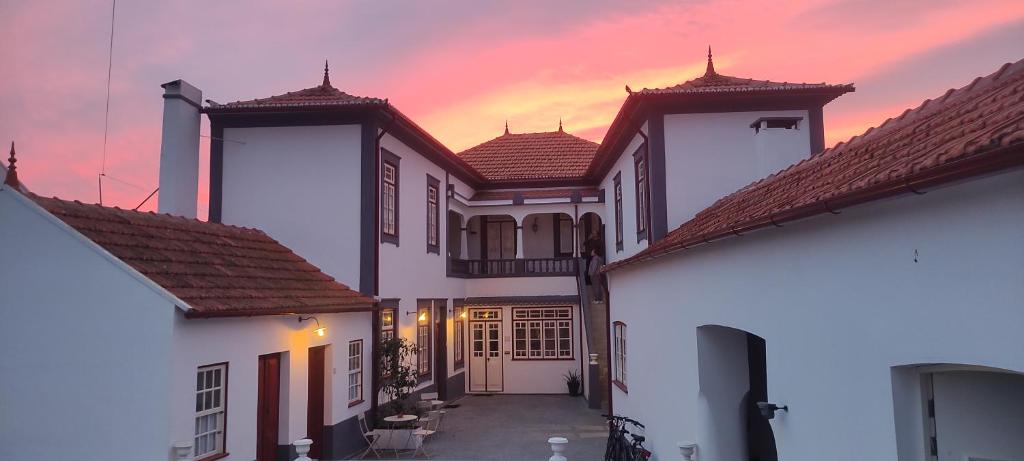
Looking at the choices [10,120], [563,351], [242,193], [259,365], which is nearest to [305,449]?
[259,365]

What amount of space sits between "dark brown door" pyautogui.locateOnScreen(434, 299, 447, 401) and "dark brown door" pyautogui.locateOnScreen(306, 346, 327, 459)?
6400 millimetres

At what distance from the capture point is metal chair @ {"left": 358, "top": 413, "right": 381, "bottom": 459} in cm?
1309

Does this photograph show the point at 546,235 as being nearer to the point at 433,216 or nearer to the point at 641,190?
the point at 433,216

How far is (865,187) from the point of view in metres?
4.14

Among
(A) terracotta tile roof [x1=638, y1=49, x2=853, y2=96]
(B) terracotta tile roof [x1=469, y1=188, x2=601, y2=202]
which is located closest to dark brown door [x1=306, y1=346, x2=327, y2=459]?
(A) terracotta tile roof [x1=638, y1=49, x2=853, y2=96]

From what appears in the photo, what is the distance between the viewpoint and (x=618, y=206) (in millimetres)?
18125

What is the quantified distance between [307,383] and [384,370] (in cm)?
302

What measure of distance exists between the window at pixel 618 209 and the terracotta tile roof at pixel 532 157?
3.98 metres

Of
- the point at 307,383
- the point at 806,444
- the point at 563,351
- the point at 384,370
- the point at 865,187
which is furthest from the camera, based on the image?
the point at 563,351

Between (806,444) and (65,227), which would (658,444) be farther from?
(65,227)

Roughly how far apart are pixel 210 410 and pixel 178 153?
22.5ft

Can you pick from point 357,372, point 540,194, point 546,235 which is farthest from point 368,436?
point 546,235

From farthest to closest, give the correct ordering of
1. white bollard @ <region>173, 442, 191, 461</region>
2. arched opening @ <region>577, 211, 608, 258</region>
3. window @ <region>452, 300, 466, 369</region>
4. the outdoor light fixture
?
arched opening @ <region>577, 211, 608, 258</region>, window @ <region>452, 300, 466, 369</region>, white bollard @ <region>173, 442, 191, 461</region>, the outdoor light fixture

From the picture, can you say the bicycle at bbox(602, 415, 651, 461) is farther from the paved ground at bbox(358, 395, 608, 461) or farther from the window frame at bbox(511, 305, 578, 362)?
the window frame at bbox(511, 305, 578, 362)
